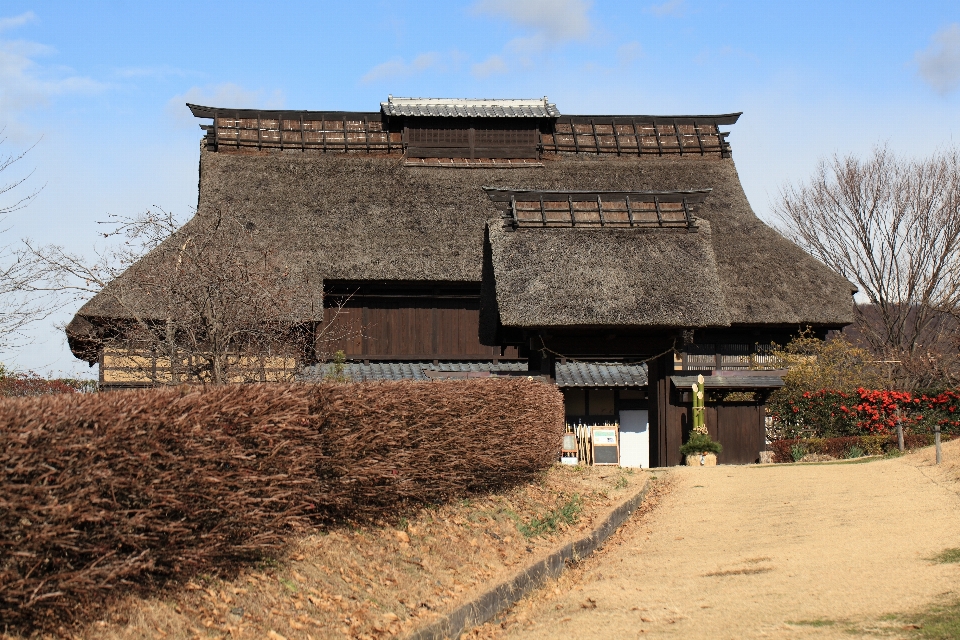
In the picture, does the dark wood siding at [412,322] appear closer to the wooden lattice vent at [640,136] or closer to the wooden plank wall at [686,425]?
the wooden plank wall at [686,425]

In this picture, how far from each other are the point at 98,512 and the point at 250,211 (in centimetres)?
2423

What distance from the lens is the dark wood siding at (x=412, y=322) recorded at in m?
29.9

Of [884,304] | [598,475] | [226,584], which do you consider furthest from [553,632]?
[884,304]

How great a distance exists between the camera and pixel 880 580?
8.96m

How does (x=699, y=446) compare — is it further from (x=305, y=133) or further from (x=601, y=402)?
(x=305, y=133)

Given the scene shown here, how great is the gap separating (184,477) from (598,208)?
1735 centimetres

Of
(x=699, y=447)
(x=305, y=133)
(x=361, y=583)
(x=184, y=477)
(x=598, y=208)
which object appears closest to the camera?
(x=184, y=477)

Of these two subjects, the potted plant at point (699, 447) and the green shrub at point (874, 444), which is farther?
the potted plant at point (699, 447)

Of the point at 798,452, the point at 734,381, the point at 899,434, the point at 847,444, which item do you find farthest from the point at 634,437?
the point at 899,434

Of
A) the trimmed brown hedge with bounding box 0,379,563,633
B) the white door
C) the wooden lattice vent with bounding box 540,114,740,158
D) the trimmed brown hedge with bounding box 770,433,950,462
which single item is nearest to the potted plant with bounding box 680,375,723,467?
the trimmed brown hedge with bounding box 770,433,950,462

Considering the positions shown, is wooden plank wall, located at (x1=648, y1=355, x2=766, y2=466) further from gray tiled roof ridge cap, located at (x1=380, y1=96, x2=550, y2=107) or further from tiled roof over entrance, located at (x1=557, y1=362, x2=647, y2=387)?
gray tiled roof ridge cap, located at (x1=380, y1=96, x2=550, y2=107)

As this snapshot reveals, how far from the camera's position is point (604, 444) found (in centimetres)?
2838

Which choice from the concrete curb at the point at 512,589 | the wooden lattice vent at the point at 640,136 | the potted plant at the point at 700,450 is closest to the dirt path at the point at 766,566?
the concrete curb at the point at 512,589

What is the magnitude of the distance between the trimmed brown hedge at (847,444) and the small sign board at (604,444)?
5.56m
